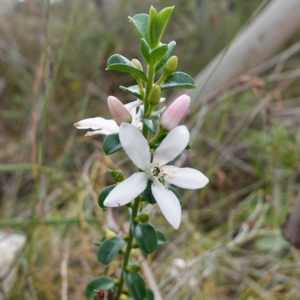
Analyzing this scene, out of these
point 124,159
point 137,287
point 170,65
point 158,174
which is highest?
point 124,159

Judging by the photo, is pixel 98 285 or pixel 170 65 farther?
pixel 98 285

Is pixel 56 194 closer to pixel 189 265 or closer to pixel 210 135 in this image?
pixel 189 265

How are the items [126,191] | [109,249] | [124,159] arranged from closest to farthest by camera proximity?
[126,191], [109,249], [124,159]

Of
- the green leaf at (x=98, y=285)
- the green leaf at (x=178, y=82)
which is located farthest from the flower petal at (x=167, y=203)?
the green leaf at (x=98, y=285)

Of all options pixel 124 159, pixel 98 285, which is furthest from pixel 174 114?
pixel 124 159

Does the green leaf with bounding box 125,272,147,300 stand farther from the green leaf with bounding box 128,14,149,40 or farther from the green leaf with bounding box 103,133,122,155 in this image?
the green leaf with bounding box 128,14,149,40

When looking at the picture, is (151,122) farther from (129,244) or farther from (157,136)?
(129,244)

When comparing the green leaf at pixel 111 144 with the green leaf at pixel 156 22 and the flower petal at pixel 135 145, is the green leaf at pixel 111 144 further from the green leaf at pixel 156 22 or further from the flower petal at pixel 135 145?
the green leaf at pixel 156 22
